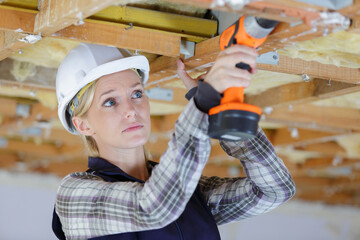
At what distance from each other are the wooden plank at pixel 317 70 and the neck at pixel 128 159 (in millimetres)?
555

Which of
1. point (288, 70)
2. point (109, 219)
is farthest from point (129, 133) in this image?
point (288, 70)

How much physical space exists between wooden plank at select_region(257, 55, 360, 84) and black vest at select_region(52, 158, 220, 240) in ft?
1.75

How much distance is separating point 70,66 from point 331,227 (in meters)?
5.67

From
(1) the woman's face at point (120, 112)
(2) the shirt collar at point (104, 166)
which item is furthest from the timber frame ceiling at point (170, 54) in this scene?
(2) the shirt collar at point (104, 166)

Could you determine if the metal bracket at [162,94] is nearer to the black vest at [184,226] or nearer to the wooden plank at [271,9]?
the black vest at [184,226]

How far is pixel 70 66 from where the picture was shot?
5.82 ft

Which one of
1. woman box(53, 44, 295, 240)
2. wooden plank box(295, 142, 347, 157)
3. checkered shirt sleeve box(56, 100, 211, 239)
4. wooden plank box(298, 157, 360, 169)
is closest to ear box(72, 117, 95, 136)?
woman box(53, 44, 295, 240)

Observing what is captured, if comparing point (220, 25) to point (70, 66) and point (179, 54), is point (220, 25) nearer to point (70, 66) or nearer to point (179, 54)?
point (179, 54)

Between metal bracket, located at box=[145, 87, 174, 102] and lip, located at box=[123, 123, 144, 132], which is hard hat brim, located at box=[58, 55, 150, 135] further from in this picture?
metal bracket, located at box=[145, 87, 174, 102]

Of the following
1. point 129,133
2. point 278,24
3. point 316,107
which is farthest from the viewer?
point 316,107

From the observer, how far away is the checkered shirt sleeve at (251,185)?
1.65m

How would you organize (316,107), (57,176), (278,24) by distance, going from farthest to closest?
(57,176) < (316,107) < (278,24)

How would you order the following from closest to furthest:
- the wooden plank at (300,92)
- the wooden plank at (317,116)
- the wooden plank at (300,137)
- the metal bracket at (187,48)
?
the metal bracket at (187,48)
the wooden plank at (300,92)
the wooden plank at (317,116)
the wooden plank at (300,137)

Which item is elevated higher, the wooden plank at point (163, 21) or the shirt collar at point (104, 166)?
the wooden plank at point (163, 21)
